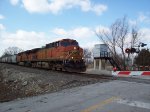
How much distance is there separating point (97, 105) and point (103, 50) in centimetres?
4391

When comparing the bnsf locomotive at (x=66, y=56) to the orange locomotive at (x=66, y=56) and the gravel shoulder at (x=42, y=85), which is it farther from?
the gravel shoulder at (x=42, y=85)

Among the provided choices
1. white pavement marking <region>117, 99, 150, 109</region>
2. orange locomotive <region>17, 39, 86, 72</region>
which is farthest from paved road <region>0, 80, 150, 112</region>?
orange locomotive <region>17, 39, 86, 72</region>

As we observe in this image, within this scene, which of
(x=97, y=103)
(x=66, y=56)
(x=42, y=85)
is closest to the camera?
(x=97, y=103)

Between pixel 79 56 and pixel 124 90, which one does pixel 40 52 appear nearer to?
pixel 79 56

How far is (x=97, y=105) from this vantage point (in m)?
8.92

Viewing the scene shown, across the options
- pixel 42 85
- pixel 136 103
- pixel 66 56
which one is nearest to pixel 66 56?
pixel 66 56

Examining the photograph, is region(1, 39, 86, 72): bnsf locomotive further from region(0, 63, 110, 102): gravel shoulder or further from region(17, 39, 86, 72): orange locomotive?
region(0, 63, 110, 102): gravel shoulder

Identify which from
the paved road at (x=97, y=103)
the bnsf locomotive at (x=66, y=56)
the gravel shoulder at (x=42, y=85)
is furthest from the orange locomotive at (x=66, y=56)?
the paved road at (x=97, y=103)

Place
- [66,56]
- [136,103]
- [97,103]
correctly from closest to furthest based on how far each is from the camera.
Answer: [136,103] < [97,103] < [66,56]

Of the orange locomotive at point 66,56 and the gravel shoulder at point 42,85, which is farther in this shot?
the orange locomotive at point 66,56

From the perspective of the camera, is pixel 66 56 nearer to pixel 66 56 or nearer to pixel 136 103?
pixel 66 56

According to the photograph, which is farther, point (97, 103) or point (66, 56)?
point (66, 56)

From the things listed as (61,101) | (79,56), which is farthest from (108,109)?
(79,56)

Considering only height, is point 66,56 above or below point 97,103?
above
